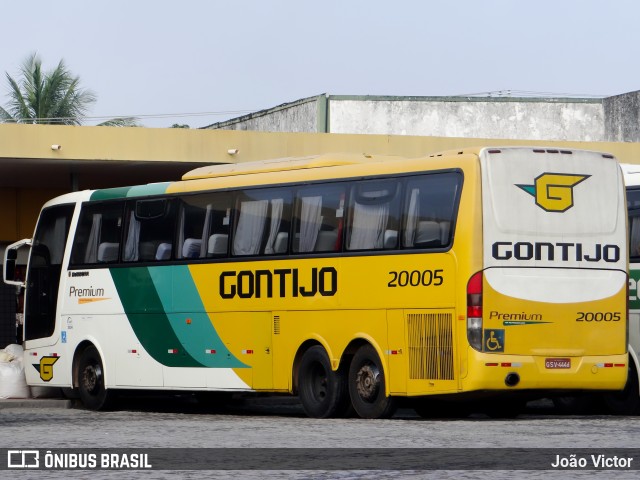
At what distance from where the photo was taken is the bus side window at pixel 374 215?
17984 mm

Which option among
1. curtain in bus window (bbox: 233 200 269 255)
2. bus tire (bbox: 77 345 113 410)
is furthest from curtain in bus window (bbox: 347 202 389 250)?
bus tire (bbox: 77 345 113 410)

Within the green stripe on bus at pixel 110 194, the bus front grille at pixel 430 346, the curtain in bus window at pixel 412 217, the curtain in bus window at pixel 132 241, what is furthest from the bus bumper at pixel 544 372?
the green stripe on bus at pixel 110 194

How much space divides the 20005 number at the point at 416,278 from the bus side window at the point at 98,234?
5.74 m

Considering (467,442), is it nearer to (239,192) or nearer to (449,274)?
(449,274)

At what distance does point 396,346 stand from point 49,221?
8.03 metres

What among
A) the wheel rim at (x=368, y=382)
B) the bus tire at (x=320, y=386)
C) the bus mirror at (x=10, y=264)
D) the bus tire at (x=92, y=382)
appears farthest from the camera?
the bus mirror at (x=10, y=264)

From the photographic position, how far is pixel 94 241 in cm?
2262

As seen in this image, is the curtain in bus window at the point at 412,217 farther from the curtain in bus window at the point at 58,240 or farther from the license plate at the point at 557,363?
the curtain in bus window at the point at 58,240

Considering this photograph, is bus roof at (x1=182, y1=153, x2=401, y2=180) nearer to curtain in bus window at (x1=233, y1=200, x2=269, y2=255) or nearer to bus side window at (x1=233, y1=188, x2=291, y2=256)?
bus side window at (x1=233, y1=188, x2=291, y2=256)

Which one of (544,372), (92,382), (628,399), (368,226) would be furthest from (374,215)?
(92,382)

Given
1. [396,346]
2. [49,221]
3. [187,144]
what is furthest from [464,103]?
[396,346]

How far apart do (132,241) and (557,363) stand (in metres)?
7.14

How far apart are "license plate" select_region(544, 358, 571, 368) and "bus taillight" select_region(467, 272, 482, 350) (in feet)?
3.08

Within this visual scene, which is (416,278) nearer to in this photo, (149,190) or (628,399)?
(628,399)
